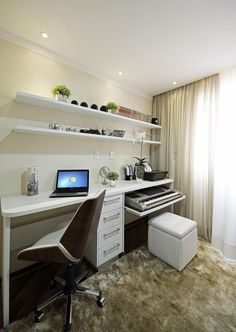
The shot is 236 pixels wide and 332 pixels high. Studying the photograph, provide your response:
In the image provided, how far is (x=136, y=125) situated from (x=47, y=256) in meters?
2.29

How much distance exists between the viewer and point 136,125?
9.00 feet

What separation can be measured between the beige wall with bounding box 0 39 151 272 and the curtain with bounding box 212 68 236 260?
158 centimetres

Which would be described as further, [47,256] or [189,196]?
[189,196]

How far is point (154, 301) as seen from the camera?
1358 mm

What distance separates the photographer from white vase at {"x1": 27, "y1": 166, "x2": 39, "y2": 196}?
161cm

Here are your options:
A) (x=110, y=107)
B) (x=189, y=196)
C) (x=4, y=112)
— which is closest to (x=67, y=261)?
(x=4, y=112)

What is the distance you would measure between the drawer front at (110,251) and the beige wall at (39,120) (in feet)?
2.98

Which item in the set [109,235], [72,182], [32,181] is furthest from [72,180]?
[109,235]

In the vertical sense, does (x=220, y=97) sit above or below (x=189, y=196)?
above

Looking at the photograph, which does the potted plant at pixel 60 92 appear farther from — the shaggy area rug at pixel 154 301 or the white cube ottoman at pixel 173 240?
the shaggy area rug at pixel 154 301

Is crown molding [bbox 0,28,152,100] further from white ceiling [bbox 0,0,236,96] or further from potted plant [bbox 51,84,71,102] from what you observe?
potted plant [bbox 51,84,71,102]

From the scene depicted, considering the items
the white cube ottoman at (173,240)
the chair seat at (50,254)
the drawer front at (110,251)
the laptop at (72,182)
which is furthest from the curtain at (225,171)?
the chair seat at (50,254)

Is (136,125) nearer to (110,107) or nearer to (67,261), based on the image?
(110,107)

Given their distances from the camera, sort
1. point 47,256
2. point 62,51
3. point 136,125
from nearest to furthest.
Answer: point 47,256
point 62,51
point 136,125
